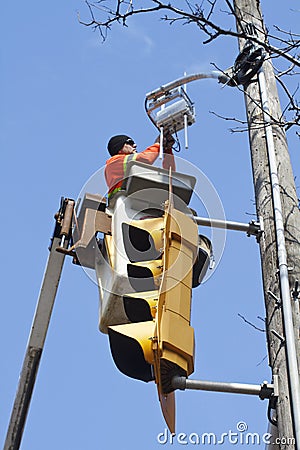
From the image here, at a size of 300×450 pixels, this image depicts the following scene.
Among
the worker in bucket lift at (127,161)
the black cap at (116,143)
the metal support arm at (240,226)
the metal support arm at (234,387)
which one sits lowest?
the metal support arm at (234,387)

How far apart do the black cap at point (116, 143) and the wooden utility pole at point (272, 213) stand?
1.77m

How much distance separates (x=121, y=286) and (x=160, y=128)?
1305 millimetres

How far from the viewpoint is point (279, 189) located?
4656 mm

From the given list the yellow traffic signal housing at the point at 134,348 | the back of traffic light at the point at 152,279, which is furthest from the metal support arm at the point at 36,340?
the yellow traffic signal housing at the point at 134,348

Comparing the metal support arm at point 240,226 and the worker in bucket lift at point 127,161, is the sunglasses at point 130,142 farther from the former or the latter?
the metal support arm at point 240,226

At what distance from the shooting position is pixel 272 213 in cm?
462

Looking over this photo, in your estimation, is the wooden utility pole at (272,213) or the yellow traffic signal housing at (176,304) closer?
the wooden utility pole at (272,213)

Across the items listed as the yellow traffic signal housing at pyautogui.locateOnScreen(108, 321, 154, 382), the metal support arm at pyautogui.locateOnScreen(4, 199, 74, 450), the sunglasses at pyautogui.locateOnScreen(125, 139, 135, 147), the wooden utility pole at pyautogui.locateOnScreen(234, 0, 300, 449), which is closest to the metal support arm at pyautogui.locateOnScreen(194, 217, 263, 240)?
the wooden utility pole at pyautogui.locateOnScreen(234, 0, 300, 449)

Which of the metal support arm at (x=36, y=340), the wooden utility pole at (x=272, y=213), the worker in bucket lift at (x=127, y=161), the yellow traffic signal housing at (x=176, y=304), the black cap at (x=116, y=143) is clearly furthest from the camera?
the black cap at (x=116, y=143)

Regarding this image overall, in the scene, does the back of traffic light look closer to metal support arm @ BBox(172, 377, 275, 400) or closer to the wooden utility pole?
metal support arm @ BBox(172, 377, 275, 400)

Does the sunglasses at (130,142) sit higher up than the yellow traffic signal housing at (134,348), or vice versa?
the sunglasses at (130,142)

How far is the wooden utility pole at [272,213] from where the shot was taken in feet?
13.1

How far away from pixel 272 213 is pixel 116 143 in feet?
9.04

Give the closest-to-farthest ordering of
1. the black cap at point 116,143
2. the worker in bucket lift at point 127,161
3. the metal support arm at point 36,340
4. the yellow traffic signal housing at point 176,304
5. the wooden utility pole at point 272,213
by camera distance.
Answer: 1. the wooden utility pole at point 272,213
2. the yellow traffic signal housing at point 176,304
3. the worker in bucket lift at point 127,161
4. the metal support arm at point 36,340
5. the black cap at point 116,143
